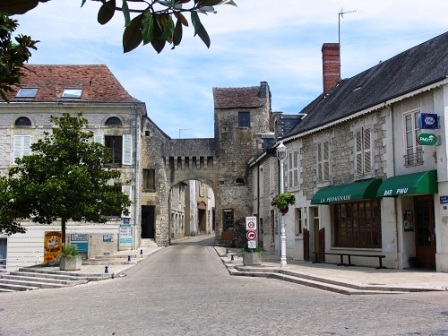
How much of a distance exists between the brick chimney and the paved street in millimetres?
16198

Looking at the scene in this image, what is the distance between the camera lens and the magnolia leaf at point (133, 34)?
2.50 meters

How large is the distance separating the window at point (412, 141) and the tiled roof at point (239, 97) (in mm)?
24317

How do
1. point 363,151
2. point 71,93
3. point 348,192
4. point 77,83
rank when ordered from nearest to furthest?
point 348,192 < point 363,151 < point 71,93 < point 77,83

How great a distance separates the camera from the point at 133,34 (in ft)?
8.25

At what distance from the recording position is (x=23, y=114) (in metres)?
36.3

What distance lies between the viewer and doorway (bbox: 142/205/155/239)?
41081mm

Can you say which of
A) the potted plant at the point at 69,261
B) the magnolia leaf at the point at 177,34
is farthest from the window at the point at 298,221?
the magnolia leaf at the point at 177,34

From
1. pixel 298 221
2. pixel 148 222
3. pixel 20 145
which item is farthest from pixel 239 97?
pixel 298 221

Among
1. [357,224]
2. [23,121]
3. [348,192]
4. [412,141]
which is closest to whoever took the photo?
[412,141]

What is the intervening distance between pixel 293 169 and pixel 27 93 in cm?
1955

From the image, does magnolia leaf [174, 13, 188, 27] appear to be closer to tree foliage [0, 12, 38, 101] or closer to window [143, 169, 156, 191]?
tree foliage [0, 12, 38, 101]

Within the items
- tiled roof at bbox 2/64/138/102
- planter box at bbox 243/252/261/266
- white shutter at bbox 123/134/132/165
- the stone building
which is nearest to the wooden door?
the stone building

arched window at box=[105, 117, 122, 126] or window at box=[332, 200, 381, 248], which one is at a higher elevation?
arched window at box=[105, 117, 122, 126]

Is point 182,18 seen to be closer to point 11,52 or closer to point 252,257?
point 11,52
